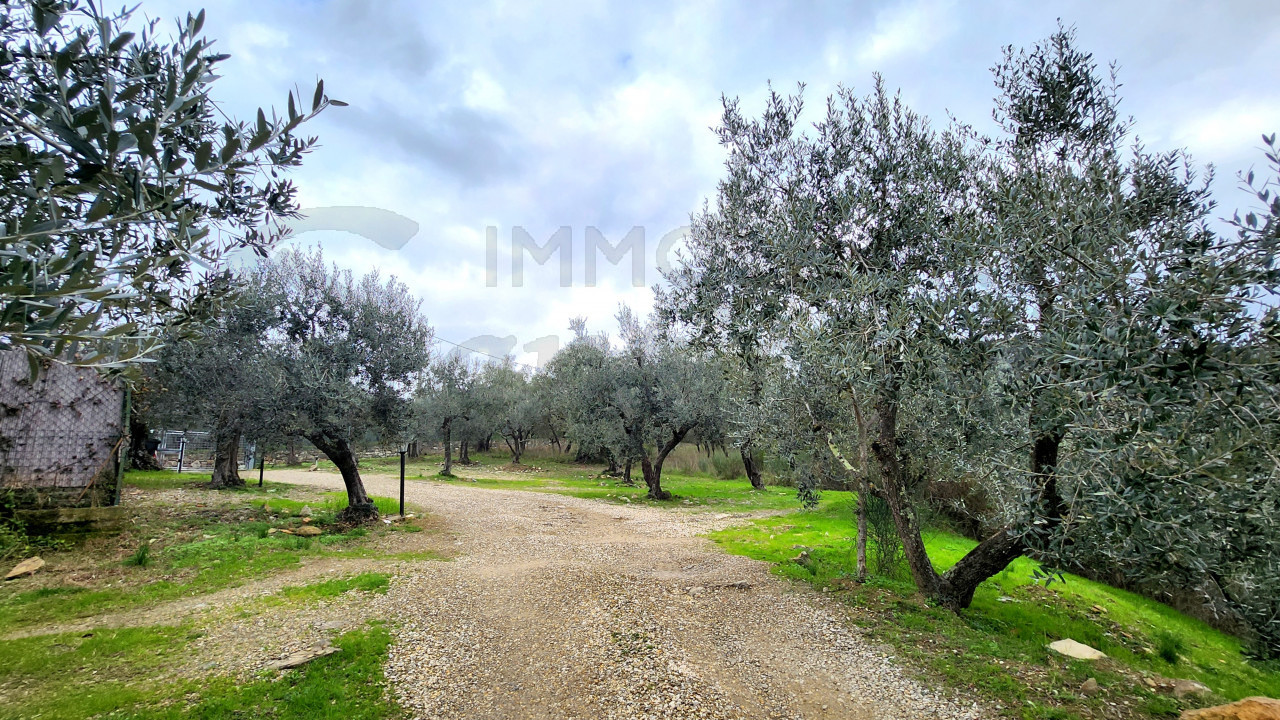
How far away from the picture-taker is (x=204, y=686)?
5.31m

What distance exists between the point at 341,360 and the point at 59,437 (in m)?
5.62

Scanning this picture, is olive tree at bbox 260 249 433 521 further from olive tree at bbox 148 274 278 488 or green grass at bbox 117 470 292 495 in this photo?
green grass at bbox 117 470 292 495

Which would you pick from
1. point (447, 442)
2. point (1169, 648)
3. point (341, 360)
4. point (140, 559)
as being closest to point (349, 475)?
point (341, 360)

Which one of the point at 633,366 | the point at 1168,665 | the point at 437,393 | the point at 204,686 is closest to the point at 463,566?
the point at 204,686

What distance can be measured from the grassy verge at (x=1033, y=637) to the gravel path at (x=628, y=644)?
2.04ft

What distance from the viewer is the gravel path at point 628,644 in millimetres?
5586

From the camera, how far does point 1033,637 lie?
27.0 feet

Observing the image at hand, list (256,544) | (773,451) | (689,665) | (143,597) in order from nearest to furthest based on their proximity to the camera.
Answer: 1. (689,665)
2. (143,597)
3. (773,451)
4. (256,544)

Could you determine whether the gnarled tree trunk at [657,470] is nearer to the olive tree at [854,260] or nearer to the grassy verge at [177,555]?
the grassy verge at [177,555]

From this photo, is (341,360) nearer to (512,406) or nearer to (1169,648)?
(1169,648)

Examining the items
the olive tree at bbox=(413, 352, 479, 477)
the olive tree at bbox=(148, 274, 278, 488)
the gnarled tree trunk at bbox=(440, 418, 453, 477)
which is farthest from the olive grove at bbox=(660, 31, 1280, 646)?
the olive tree at bbox=(413, 352, 479, 477)

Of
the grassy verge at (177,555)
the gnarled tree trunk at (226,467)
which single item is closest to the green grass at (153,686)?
the grassy verge at (177,555)

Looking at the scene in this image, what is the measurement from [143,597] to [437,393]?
28.5 meters

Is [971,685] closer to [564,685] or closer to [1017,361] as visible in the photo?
[1017,361]
